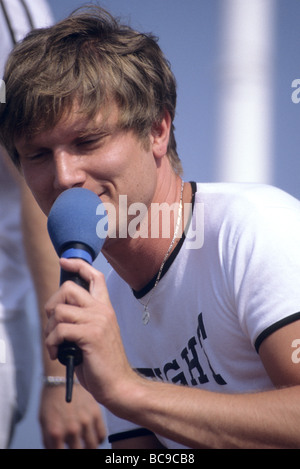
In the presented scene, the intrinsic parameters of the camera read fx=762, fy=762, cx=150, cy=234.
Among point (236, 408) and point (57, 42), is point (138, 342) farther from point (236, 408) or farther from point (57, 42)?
point (57, 42)

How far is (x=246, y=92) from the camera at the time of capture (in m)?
3.22

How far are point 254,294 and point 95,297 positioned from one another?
480 millimetres

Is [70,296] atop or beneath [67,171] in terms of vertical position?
beneath

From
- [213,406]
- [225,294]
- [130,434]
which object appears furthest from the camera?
[130,434]

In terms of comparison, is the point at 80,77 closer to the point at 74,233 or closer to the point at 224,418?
the point at 74,233

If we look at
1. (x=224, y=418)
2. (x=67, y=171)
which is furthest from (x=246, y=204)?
(x=224, y=418)

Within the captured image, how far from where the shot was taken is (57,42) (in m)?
2.27

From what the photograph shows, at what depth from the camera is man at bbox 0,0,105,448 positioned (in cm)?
217

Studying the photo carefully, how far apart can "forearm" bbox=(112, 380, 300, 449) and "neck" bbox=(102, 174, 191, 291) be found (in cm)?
59

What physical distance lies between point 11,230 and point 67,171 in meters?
0.37

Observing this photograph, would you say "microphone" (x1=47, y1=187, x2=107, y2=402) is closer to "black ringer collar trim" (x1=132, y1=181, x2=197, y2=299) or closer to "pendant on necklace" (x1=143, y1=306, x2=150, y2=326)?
"black ringer collar trim" (x1=132, y1=181, x2=197, y2=299)

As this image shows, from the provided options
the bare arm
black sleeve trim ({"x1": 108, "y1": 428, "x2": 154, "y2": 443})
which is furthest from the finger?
black sleeve trim ({"x1": 108, "y1": 428, "x2": 154, "y2": 443})

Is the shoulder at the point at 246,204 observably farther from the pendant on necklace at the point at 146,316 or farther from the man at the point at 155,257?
the pendant on necklace at the point at 146,316
